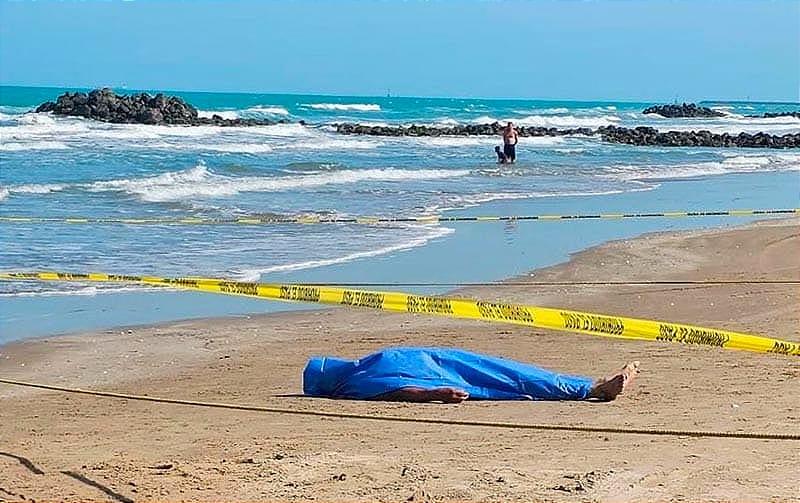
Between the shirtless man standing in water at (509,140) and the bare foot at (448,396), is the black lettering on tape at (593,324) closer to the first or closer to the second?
the bare foot at (448,396)

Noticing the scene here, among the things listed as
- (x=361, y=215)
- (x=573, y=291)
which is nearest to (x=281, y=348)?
(x=573, y=291)

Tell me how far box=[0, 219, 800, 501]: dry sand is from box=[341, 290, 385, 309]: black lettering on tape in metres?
0.64

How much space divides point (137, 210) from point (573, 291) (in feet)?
31.4

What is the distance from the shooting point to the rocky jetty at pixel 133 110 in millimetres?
57062

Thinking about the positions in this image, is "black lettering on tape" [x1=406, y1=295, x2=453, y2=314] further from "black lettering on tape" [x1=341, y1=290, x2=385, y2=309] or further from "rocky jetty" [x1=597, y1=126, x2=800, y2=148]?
"rocky jetty" [x1=597, y1=126, x2=800, y2=148]

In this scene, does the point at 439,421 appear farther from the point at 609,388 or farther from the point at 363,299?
the point at 609,388

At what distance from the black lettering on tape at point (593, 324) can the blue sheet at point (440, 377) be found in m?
1.34

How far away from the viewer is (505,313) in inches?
217

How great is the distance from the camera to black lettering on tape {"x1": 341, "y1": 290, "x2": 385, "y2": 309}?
578cm

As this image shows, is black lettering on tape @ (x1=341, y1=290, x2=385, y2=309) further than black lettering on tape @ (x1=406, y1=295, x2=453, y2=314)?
Yes

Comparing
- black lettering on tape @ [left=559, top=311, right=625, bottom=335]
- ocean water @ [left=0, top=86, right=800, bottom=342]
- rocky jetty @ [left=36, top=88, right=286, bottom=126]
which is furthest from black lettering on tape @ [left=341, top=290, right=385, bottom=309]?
rocky jetty @ [left=36, top=88, right=286, bottom=126]

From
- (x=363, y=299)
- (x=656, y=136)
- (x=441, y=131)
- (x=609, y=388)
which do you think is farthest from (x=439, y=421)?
(x=441, y=131)

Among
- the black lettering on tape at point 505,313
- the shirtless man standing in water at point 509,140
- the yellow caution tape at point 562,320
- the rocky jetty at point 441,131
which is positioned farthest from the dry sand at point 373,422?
the rocky jetty at point 441,131

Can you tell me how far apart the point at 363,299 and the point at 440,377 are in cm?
108
